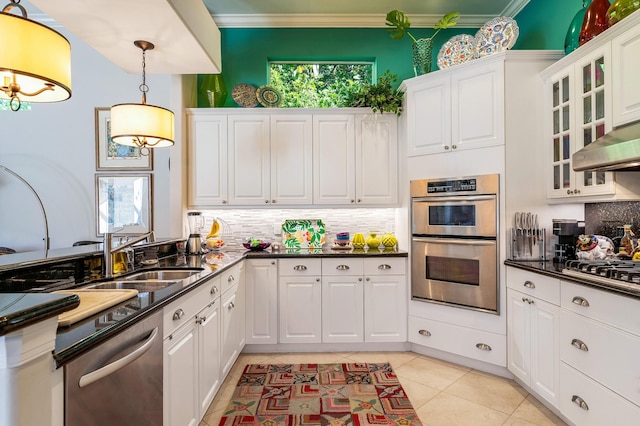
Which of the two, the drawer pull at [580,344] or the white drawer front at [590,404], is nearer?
the white drawer front at [590,404]

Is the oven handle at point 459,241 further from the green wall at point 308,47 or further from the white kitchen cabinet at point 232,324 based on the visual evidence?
the green wall at point 308,47

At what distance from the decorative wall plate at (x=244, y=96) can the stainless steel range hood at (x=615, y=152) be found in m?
2.89

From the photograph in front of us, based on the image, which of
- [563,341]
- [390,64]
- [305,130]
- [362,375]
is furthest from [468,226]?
[390,64]

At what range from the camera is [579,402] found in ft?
6.18

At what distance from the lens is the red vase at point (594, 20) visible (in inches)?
87.2

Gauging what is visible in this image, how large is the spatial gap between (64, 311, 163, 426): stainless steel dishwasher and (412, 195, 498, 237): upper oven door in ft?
7.51

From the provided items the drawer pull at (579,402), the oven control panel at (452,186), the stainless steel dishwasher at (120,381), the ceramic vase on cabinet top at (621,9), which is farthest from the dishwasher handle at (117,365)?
the ceramic vase on cabinet top at (621,9)

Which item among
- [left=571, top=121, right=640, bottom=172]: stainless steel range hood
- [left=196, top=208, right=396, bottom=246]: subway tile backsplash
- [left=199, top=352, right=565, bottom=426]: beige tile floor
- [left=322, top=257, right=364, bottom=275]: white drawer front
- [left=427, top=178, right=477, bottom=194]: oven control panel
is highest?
[left=571, top=121, right=640, bottom=172]: stainless steel range hood

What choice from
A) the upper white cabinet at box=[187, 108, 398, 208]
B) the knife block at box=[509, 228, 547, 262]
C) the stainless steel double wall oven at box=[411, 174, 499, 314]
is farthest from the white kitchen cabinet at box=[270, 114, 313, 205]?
the knife block at box=[509, 228, 547, 262]

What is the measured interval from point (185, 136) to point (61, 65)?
212 centimetres

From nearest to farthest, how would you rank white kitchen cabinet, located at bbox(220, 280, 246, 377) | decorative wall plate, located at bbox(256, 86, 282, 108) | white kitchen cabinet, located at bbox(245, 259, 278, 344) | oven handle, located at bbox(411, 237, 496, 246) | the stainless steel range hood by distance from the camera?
the stainless steel range hood, white kitchen cabinet, located at bbox(220, 280, 246, 377), oven handle, located at bbox(411, 237, 496, 246), white kitchen cabinet, located at bbox(245, 259, 278, 344), decorative wall plate, located at bbox(256, 86, 282, 108)

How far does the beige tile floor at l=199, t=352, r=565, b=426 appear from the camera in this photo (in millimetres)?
2178

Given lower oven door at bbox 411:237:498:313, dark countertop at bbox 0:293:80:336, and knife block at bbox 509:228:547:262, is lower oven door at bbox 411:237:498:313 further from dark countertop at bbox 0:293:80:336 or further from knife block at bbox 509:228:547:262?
dark countertop at bbox 0:293:80:336

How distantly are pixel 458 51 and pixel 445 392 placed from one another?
9.06 feet
